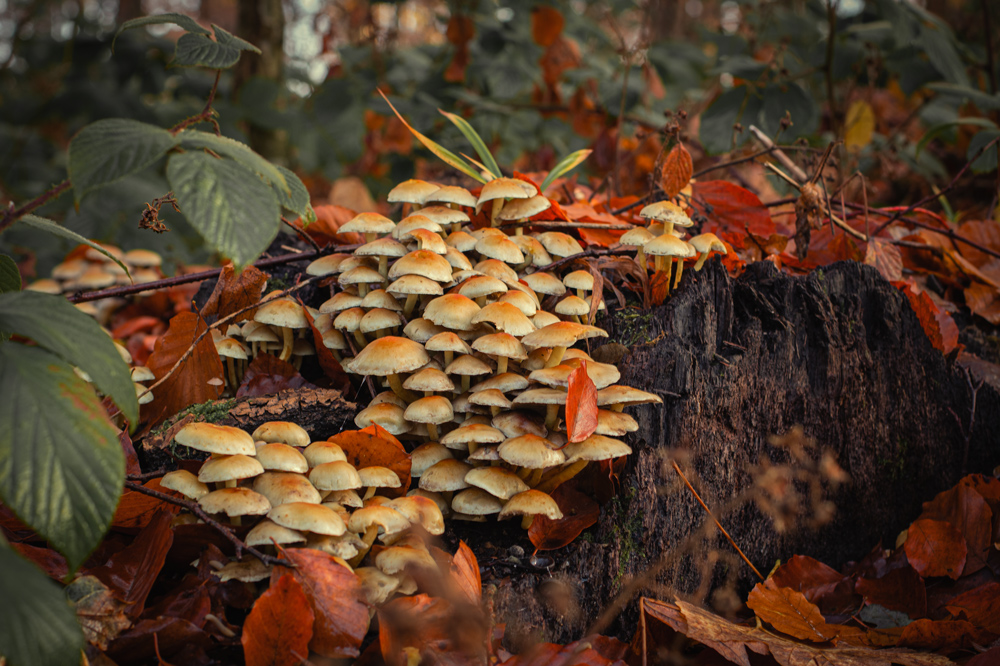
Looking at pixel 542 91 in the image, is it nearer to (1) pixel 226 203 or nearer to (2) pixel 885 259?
(2) pixel 885 259

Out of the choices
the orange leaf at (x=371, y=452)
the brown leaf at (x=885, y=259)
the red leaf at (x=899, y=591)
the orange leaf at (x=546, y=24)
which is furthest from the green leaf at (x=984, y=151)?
the orange leaf at (x=371, y=452)

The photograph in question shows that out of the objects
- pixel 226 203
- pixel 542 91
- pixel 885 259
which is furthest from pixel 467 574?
pixel 542 91

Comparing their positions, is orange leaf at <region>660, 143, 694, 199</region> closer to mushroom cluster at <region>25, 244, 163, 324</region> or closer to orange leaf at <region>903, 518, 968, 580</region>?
orange leaf at <region>903, 518, 968, 580</region>

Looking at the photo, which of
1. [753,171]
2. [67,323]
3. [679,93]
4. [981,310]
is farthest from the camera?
[753,171]

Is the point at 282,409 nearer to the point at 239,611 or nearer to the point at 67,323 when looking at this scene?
the point at 239,611

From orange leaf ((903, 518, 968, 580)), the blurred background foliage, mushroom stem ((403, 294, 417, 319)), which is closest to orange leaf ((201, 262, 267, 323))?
mushroom stem ((403, 294, 417, 319))

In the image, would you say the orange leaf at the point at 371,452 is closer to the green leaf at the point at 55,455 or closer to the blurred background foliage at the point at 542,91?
the green leaf at the point at 55,455

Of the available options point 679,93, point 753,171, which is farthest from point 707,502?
→ point 753,171
